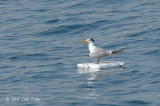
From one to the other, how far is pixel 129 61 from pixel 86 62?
84.6 inches

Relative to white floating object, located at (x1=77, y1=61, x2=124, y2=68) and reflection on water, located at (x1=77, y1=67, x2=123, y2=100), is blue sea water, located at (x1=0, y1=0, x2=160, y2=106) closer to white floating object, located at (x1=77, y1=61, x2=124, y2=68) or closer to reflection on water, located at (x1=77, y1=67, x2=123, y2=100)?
reflection on water, located at (x1=77, y1=67, x2=123, y2=100)

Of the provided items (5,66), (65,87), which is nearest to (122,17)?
(5,66)

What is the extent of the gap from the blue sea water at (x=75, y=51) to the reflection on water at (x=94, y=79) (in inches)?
1.5

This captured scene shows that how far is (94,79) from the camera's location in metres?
18.4

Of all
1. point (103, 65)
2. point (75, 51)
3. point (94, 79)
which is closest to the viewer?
point (94, 79)

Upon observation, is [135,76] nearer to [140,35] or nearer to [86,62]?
[86,62]

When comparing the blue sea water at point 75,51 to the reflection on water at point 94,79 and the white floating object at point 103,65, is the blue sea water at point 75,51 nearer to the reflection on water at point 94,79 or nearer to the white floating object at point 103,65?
the reflection on water at point 94,79

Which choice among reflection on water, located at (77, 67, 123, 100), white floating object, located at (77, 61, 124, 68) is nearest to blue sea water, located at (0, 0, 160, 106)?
reflection on water, located at (77, 67, 123, 100)

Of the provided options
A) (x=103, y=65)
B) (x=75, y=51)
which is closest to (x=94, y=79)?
(x=103, y=65)

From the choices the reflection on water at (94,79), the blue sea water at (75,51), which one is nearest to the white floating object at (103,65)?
the reflection on water at (94,79)

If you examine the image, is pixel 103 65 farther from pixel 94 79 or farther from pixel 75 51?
pixel 75 51

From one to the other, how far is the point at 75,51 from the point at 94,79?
582 cm

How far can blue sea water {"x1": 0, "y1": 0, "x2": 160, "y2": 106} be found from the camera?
53.2 ft

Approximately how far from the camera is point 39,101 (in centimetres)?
1566
